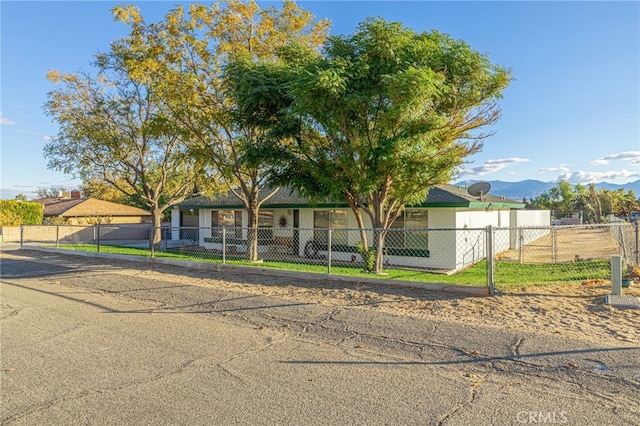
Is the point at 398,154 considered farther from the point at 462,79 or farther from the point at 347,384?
the point at 347,384

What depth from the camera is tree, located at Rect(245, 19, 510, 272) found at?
8555 mm

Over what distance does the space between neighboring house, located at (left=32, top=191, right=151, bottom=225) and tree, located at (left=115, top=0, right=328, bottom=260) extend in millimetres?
22683

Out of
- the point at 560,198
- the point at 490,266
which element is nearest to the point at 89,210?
the point at 490,266

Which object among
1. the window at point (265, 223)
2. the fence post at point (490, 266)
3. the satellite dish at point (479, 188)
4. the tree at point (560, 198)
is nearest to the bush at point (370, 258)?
the fence post at point (490, 266)

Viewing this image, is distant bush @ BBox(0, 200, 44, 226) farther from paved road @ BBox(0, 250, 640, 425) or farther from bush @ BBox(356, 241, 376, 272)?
bush @ BBox(356, 241, 376, 272)

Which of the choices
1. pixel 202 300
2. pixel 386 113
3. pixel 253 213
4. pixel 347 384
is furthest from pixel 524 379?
pixel 253 213

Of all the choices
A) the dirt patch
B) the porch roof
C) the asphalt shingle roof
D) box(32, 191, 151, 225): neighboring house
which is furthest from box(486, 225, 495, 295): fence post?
the asphalt shingle roof

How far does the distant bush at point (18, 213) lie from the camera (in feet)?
95.8

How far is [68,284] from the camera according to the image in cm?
976

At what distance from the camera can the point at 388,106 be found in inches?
355

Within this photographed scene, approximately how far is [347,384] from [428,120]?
268 inches

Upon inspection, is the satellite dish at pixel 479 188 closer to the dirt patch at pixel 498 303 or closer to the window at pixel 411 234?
the window at pixel 411 234

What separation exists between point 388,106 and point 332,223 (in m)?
9.20

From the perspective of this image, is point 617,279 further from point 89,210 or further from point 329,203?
point 89,210
